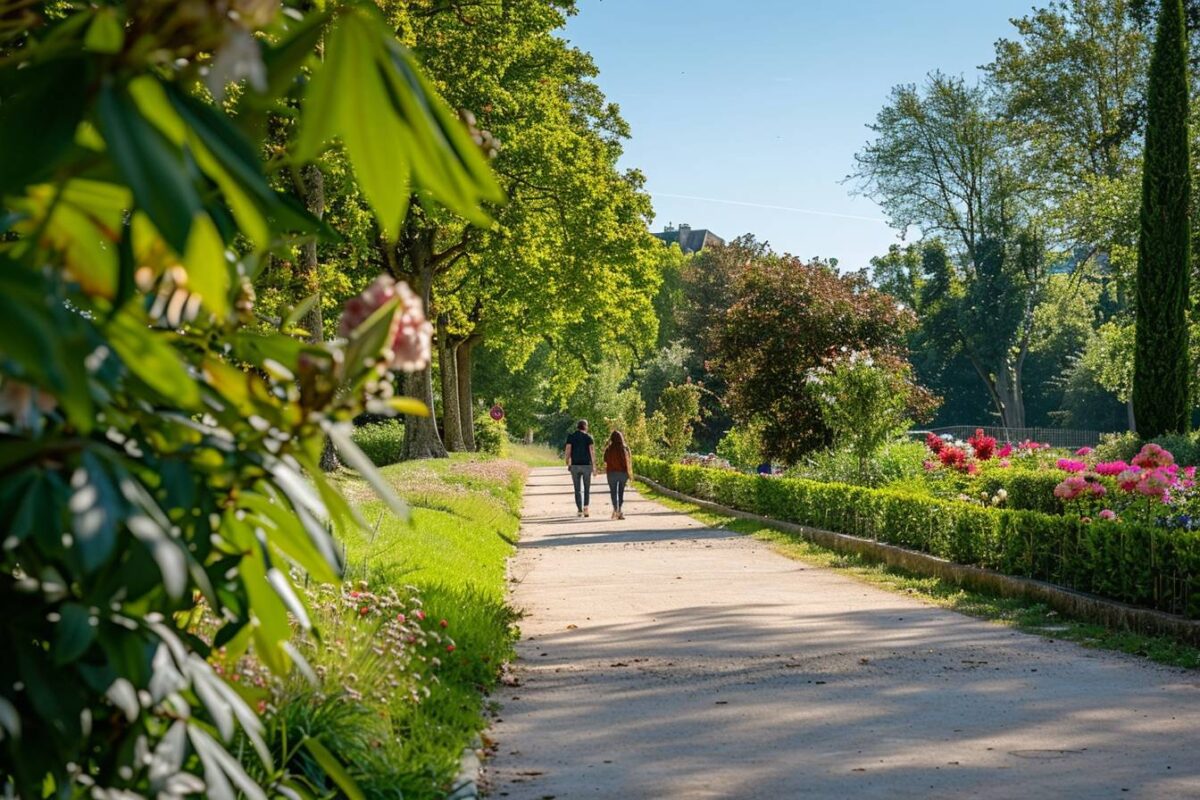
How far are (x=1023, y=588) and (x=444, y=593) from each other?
535 centimetres

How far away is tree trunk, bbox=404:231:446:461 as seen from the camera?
30.6 m

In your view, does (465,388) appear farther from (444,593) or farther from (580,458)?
(444,593)

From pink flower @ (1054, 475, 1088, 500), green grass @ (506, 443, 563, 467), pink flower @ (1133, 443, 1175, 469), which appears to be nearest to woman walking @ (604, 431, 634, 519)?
pink flower @ (1054, 475, 1088, 500)

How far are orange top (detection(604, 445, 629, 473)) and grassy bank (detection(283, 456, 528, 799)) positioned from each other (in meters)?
10.1

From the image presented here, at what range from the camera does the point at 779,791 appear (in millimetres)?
5625

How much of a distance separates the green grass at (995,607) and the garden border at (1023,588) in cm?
8

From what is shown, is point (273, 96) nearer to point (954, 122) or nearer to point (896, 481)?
point (896, 481)

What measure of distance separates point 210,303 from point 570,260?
98.6 feet

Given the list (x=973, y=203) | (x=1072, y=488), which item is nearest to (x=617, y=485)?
(x=1072, y=488)

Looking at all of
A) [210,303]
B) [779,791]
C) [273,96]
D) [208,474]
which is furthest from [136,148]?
[779,791]

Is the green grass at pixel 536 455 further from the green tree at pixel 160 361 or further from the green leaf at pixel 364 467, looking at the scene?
the green leaf at pixel 364 467

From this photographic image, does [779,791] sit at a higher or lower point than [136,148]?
lower

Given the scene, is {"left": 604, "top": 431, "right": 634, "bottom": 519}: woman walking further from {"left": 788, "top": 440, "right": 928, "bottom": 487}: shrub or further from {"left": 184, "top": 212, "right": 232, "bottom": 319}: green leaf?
{"left": 184, "top": 212, "right": 232, "bottom": 319}: green leaf

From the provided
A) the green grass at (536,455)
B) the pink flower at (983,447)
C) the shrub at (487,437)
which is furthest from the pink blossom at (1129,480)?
the green grass at (536,455)
